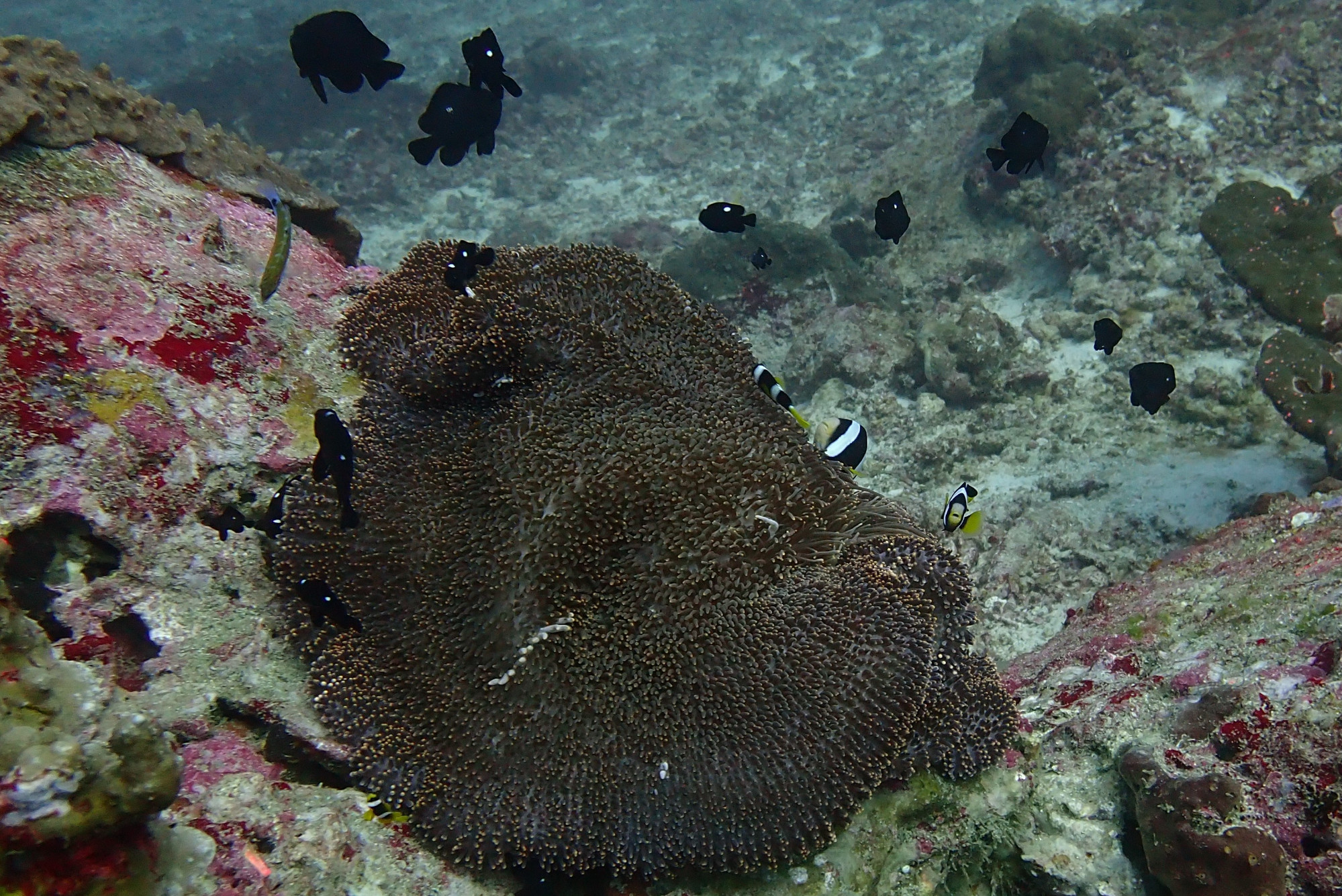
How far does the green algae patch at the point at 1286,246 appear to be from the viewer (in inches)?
254

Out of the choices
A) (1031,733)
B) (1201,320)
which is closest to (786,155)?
(1201,320)

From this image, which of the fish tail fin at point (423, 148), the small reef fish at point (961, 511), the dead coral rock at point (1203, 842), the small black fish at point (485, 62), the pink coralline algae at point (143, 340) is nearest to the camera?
the dead coral rock at point (1203, 842)

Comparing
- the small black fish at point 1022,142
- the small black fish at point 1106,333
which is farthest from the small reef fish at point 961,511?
the small black fish at point 1022,142

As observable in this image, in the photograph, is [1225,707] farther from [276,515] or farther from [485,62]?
[485,62]

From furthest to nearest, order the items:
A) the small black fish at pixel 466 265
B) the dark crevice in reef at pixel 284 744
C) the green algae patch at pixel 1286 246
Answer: the green algae patch at pixel 1286 246
the small black fish at pixel 466 265
the dark crevice in reef at pixel 284 744

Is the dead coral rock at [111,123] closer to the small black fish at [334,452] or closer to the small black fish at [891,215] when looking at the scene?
the small black fish at [334,452]

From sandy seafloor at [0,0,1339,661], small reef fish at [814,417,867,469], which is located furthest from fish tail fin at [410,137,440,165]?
sandy seafloor at [0,0,1339,661]

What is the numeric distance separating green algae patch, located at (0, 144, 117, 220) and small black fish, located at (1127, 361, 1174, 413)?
614cm

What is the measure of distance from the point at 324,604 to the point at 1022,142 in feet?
18.8

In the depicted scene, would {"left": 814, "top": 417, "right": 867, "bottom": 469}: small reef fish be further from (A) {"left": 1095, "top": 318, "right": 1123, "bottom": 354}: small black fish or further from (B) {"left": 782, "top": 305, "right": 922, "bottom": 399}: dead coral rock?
(B) {"left": 782, "top": 305, "right": 922, "bottom": 399}: dead coral rock

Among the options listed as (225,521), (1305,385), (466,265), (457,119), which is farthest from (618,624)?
(1305,385)

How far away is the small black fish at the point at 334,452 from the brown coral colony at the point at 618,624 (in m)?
0.40

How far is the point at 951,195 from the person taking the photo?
10203 mm

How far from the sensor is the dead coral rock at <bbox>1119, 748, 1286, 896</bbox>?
6.93ft
